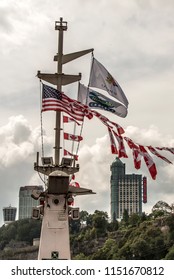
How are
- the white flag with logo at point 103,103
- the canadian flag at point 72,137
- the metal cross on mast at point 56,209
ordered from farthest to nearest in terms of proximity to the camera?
the canadian flag at point 72,137
the white flag with logo at point 103,103
the metal cross on mast at point 56,209

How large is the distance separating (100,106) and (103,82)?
1.44m

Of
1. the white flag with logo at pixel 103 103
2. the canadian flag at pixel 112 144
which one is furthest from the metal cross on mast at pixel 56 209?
the white flag with logo at pixel 103 103

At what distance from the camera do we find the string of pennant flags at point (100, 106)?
36250mm

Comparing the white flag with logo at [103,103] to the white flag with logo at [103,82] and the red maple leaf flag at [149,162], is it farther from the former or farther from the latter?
the red maple leaf flag at [149,162]

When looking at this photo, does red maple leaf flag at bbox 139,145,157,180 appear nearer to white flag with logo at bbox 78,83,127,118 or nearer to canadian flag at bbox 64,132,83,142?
white flag with logo at bbox 78,83,127,118

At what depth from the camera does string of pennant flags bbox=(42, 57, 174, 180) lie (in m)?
36.2

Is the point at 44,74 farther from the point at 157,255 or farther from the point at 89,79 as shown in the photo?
the point at 157,255

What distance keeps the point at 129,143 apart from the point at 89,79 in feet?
16.0

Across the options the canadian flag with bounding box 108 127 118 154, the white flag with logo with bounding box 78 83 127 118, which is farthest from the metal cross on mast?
the white flag with logo with bounding box 78 83 127 118

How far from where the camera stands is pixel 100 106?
1540 inches

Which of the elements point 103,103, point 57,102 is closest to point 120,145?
point 103,103

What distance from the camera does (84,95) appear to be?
3978 cm
